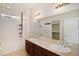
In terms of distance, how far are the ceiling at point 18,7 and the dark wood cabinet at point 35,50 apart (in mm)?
618

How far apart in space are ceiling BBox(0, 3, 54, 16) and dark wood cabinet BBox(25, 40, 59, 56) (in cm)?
62

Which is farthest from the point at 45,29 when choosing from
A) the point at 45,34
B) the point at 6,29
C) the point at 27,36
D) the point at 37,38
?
the point at 6,29

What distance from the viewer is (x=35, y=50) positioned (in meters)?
2.09

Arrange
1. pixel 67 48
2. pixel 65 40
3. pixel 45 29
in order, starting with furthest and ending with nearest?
pixel 45 29 < pixel 65 40 < pixel 67 48

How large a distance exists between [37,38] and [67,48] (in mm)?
663

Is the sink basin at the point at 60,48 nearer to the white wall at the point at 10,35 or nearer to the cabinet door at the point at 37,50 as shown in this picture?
the cabinet door at the point at 37,50

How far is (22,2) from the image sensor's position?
180cm

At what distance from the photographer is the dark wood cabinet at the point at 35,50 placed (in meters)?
1.81

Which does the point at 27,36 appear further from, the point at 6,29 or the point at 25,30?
the point at 6,29

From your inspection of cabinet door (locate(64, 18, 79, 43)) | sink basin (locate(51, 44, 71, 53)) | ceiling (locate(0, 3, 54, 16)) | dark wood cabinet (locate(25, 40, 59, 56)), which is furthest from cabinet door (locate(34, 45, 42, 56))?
ceiling (locate(0, 3, 54, 16))

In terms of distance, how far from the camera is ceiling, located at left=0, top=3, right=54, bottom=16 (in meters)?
1.82

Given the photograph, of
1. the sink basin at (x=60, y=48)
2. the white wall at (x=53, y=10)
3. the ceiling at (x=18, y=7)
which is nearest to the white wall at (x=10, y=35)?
the ceiling at (x=18, y=7)

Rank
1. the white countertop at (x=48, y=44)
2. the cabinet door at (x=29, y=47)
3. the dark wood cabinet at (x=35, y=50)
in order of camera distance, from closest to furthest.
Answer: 1. the white countertop at (x=48, y=44)
2. the dark wood cabinet at (x=35, y=50)
3. the cabinet door at (x=29, y=47)

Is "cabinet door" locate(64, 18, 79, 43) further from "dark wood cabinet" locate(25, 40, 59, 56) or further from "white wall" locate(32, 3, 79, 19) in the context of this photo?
"dark wood cabinet" locate(25, 40, 59, 56)
